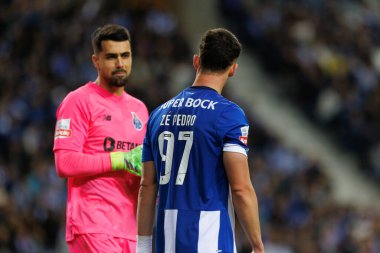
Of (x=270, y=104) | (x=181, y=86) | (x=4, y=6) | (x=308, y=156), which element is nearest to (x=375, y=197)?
(x=308, y=156)

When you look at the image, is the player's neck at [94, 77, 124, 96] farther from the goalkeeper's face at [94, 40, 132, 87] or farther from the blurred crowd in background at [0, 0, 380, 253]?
the blurred crowd in background at [0, 0, 380, 253]

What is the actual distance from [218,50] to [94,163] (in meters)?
1.47

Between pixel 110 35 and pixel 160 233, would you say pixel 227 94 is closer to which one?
pixel 110 35

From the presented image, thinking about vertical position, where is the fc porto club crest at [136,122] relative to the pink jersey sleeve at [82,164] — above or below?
above

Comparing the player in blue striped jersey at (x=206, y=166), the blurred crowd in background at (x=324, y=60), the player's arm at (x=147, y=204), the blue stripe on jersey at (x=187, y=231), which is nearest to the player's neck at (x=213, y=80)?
the player in blue striped jersey at (x=206, y=166)

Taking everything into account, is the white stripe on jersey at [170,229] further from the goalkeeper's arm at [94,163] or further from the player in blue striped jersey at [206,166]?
the goalkeeper's arm at [94,163]

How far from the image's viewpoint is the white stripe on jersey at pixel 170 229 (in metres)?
5.99

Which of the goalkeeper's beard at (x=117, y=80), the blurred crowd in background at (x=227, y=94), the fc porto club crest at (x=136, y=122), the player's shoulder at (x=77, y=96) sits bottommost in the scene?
the blurred crowd in background at (x=227, y=94)

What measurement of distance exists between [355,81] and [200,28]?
343 centimetres

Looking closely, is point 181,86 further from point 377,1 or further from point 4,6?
point 377,1

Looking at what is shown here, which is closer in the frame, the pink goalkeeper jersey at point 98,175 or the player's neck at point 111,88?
the pink goalkeeper jersey at point 98,175

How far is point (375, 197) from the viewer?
19.0m

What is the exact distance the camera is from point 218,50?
5965 mm

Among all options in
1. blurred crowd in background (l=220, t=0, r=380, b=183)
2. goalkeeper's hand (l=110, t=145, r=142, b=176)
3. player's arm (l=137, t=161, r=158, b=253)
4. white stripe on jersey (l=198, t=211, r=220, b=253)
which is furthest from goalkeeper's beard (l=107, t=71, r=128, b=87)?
blurred crowd in background (l=220, t=0, r=380, b=183)
